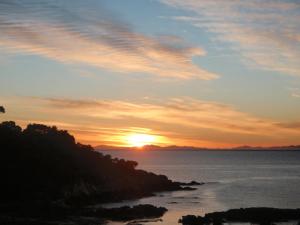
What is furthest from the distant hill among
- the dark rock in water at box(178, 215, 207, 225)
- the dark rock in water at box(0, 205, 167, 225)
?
the dark rock in water at box(178, 215, 207, 225)

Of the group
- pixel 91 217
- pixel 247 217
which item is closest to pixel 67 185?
pixel 91 217

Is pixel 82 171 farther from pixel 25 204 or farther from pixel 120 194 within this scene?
pixel 25 204

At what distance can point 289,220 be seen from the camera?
66.1m

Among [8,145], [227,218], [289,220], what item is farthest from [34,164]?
[289,220]

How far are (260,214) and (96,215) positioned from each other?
→ 21.5 m

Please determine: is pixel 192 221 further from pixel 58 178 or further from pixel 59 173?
pixel 59 173

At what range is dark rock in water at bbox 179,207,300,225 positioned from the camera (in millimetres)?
61812

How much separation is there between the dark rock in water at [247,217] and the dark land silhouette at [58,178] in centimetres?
772

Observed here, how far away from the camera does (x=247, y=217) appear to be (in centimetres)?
6562

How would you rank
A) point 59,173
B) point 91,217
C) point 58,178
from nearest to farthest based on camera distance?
point 91,217, point 58,178, point 59,173

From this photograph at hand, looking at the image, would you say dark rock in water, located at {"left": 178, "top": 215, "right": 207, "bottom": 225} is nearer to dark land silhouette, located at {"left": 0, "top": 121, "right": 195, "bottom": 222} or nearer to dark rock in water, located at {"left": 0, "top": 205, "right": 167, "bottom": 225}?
dark rock in water, located at {"left": 0, "top": 205, "right": 167, "bottom": 225}

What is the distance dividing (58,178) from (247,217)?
3503 cm

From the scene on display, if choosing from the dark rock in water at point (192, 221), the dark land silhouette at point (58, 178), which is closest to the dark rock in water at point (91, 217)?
the dark land silhouette at point (58, 178)

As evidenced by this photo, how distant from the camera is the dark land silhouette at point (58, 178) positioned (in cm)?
6931
